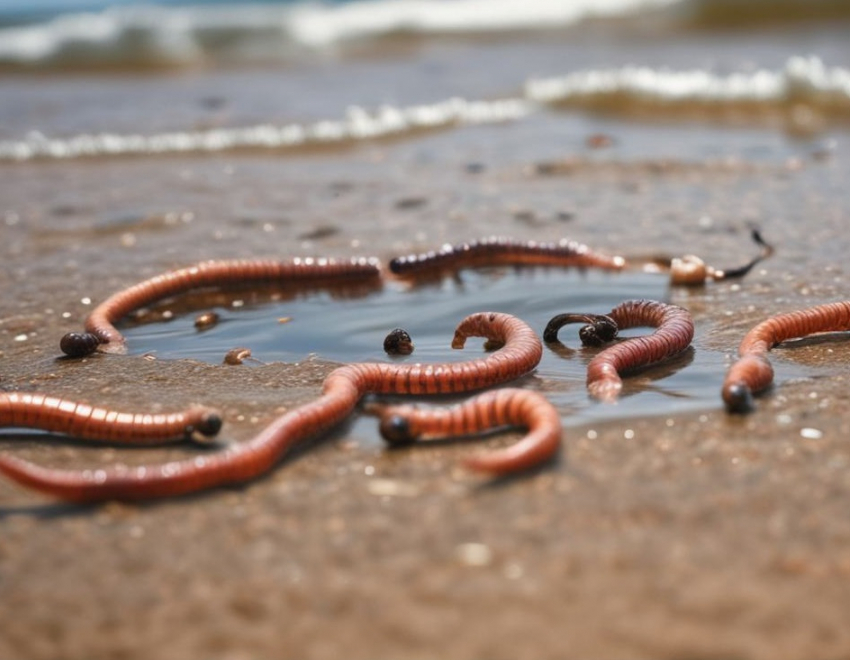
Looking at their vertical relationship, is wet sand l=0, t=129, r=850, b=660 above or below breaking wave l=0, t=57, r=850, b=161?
below

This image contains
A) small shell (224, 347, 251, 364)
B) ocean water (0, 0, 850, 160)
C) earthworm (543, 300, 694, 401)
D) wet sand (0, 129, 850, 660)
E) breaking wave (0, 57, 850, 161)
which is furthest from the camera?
ocean water (0, 0, 850, 160)

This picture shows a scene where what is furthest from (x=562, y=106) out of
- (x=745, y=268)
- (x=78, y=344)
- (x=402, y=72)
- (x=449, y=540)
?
(x=449, y=540)

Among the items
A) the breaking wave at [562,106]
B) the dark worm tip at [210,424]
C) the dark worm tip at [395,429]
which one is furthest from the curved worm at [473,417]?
the breaking wave at [562,106]

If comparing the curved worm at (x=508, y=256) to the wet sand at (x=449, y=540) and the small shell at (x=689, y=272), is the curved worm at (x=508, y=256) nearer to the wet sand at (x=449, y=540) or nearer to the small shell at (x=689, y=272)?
the small shell at (x=689, y=272)

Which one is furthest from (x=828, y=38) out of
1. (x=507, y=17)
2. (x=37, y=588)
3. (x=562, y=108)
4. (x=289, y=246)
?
(x=37, y=588)

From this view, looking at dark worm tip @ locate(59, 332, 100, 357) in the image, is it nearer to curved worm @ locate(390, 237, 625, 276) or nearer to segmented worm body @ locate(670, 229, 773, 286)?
curved worm @ locate(390, 237, 625, 276)

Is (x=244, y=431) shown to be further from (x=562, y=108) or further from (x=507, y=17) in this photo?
(x=507, y=17)

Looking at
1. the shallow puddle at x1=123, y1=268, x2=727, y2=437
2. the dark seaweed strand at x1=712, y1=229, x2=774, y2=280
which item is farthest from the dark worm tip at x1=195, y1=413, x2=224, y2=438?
the dark seaweed strand at x1=712, y1=229, x2=774, y2=280
